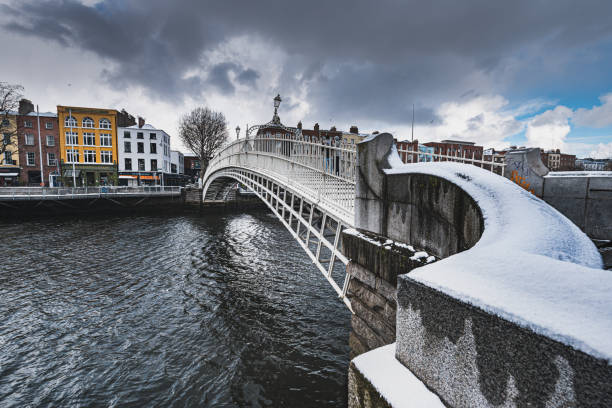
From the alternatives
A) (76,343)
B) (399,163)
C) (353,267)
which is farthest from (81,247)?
(399,163)

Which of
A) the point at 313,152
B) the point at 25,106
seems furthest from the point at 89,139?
the point at 313,152

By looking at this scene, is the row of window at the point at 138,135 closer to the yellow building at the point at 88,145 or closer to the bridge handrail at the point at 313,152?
the yellow building at the point at 88,145

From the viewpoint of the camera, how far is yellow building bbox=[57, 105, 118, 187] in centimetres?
3588

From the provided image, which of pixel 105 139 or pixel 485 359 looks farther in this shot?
pixel 105 139

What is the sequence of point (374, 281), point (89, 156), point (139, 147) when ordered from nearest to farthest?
point (374, 281) < point (89, 156) < point (139, 147)

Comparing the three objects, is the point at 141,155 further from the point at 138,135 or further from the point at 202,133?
the point at 202,133

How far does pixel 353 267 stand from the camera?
4.45m

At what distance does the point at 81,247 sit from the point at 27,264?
9.04 feet

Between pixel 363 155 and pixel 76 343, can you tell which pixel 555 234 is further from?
pixel 76 343

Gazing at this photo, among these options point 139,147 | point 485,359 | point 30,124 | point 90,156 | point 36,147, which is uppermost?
point 30,124

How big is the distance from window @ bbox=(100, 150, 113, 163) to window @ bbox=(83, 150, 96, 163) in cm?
83

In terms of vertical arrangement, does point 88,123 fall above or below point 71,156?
above

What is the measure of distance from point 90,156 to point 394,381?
152ft

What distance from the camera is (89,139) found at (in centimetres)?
3722
